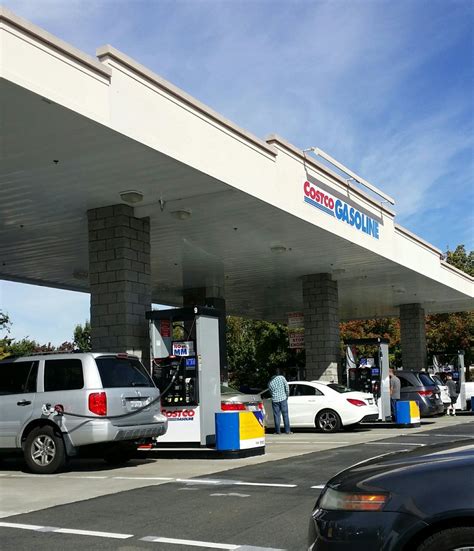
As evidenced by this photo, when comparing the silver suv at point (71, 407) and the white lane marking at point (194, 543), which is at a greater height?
the silver suv at point (71, 407)

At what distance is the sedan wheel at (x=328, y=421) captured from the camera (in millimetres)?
18891

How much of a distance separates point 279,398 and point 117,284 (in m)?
5.49

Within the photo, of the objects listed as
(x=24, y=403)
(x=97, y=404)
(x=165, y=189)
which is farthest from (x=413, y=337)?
(x=24, y=403)

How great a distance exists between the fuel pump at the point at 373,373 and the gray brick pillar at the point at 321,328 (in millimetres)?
1956

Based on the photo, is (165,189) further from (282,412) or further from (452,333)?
(452,333)

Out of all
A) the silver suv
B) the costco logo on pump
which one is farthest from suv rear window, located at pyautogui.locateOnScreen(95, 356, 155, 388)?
the costco logo on pump

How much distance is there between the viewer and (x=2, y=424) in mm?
11469

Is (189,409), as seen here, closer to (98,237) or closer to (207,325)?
(207,325)

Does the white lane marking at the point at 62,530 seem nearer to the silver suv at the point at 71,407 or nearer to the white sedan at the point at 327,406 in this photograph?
the silver suv at the point at 71,407

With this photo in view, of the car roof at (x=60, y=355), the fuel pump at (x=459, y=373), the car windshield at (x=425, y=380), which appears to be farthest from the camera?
the fuel pump at (x=459, y=373)

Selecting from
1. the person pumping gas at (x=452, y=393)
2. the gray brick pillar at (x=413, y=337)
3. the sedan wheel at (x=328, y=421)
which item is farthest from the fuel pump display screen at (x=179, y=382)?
the gray brick pillar at (x=413, y=337)

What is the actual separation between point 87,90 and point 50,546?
648 cm

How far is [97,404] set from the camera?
428 inches

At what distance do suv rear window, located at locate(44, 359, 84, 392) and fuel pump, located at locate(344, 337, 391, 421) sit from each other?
1166 centimetres
